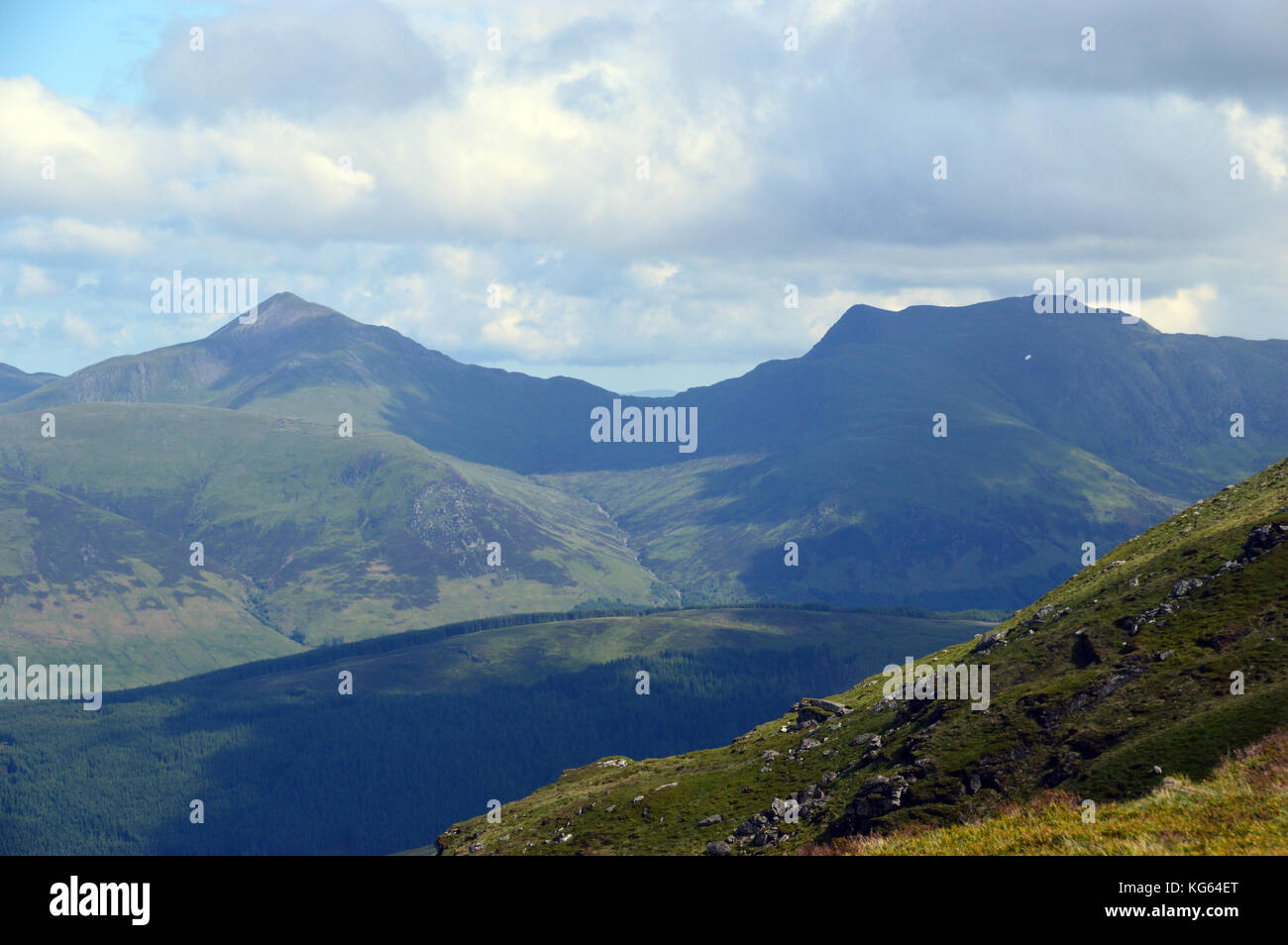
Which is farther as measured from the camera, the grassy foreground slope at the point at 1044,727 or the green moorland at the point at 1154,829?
the grassy foreground slope at the point at 1044,727

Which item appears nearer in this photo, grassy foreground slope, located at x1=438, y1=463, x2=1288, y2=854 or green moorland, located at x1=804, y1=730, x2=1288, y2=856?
green moorland, located at x1=804, y1=730, x2=1288, y2=856

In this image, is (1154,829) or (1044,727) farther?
(1044,727)

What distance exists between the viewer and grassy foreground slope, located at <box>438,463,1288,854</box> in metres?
85.2

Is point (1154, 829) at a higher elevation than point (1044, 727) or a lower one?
higher

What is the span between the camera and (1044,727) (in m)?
98.5

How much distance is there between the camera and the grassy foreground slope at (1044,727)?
85.2 m
